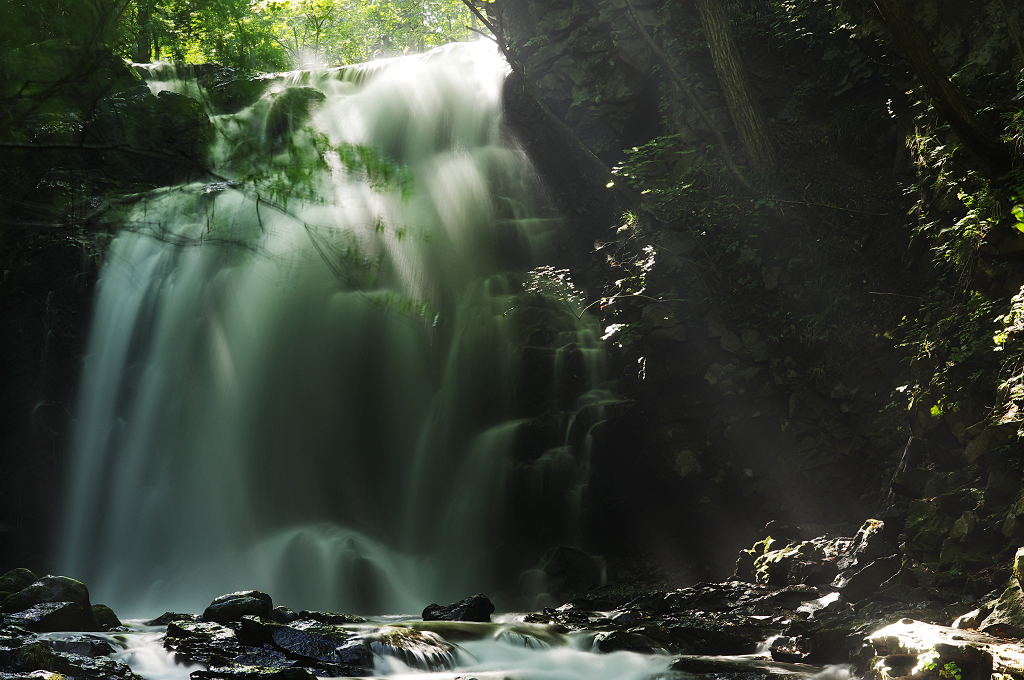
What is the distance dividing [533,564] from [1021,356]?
24.0 ft

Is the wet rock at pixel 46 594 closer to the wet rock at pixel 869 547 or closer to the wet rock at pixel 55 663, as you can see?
the wet rock at pixel 55 663

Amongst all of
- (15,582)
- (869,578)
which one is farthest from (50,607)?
(869,578)

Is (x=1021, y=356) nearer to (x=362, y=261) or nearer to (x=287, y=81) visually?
(x=362, y=261)

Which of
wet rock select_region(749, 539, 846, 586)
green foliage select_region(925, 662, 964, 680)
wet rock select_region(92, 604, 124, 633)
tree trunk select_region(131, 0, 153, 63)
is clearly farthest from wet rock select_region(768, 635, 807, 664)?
tree trunk select_region(131, 0, 153, 63)

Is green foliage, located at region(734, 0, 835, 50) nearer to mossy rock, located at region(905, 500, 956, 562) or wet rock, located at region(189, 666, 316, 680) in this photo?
mossy rock, located at region(905, 500, 956, 562)

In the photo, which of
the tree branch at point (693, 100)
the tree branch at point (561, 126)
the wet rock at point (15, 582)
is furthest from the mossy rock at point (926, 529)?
the wet rock at point (15, 582)

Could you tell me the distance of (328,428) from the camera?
13.3 metres

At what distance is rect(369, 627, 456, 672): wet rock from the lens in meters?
6.66

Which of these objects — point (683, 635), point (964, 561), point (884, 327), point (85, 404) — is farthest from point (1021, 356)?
point (85, 404)

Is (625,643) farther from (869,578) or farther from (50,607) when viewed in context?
(50,607)

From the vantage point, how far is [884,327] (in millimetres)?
9930

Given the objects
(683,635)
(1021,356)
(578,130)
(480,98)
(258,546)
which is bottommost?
(683,635)

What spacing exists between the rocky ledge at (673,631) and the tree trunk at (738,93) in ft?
21.1

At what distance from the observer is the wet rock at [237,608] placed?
7.44 m
